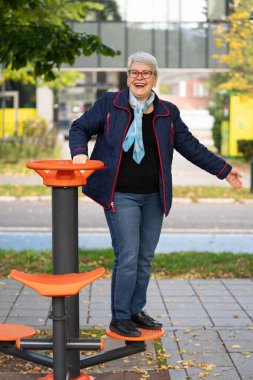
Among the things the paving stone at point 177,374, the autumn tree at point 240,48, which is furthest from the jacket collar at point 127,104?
the autumn tree at point 240,48

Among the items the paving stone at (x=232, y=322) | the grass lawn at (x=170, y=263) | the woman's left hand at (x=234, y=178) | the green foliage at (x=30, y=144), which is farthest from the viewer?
the green foliage at (x=30, y=144)

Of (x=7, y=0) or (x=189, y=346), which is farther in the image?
(x=7, y=0)

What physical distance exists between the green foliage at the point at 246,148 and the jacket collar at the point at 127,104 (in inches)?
906

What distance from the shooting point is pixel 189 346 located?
18.7ft

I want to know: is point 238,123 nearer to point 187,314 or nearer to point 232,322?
point 187,314

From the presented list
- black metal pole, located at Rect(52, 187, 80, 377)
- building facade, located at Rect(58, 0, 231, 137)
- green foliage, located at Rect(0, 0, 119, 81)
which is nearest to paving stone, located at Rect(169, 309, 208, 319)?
black metal pole, located at Rect(52, 187, 80, 377)

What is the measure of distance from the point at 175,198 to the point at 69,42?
347 inches

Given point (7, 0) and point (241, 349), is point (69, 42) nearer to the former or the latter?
point (7, 0)

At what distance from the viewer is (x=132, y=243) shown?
5148 millimetres

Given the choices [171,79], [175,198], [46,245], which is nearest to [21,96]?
[175,198]

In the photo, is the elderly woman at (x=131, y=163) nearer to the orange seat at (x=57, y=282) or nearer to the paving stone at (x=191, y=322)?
the orange seat at (x=57, y=282)

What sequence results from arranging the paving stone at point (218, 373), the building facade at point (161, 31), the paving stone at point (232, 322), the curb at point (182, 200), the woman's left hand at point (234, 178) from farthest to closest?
the building facade at point (161, 31) < the curb at point (182, 200) < the paving stone at point (232, 322) < the woman's left hand at point (234, 178) < the paving stone at point (218, 373)

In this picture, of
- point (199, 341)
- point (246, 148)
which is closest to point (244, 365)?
point (199, 341)

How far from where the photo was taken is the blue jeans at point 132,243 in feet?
16.8
